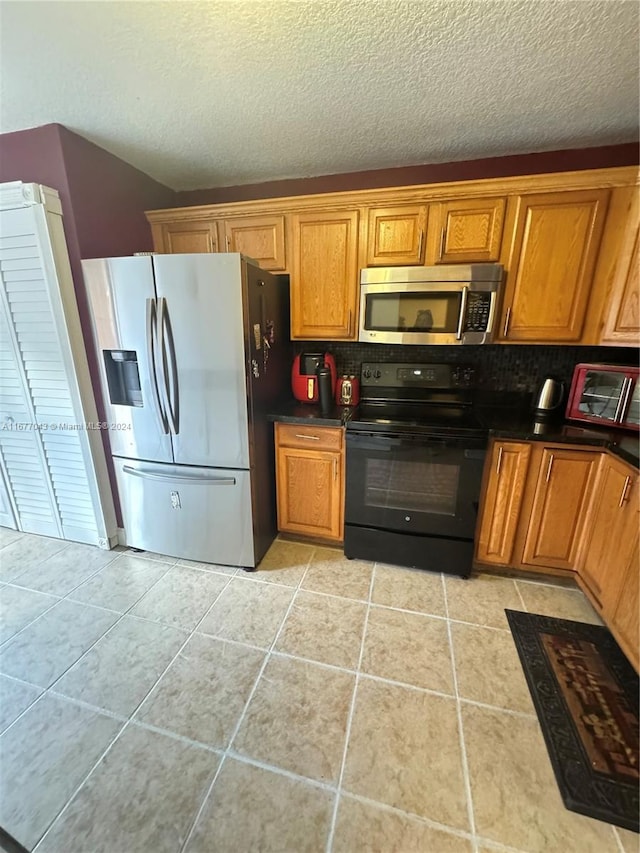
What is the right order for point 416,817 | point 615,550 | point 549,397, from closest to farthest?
point 416,817 → point 615,550 → point 549,397

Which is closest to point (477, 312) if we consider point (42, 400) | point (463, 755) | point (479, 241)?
point (479, 241)

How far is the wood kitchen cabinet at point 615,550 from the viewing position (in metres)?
1.48

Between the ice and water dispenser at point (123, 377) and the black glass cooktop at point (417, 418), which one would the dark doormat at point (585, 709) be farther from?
the ice and water dispenser at point (123, 377)

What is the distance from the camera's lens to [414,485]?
201cm

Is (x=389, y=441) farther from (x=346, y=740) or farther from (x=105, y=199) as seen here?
(x=105, y=199)

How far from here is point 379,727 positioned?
1303mm

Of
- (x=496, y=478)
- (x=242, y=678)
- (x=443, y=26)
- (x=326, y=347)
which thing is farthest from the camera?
(x=326, y=347)

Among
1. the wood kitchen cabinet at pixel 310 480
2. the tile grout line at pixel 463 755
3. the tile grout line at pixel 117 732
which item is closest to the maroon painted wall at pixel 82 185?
the tile grout line at pixel 117 732

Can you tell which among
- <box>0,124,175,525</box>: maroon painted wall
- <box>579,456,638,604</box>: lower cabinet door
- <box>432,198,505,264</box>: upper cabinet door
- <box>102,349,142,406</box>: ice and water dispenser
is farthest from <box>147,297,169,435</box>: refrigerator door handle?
<box>579,456,638,604</box>: lower cabinet door

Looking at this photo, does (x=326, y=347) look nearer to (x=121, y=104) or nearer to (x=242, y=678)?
(x=121, y=104)

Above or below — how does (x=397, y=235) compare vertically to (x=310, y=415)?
above

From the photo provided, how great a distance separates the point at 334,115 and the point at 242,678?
2.65 metres

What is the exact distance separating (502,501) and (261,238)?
2.17m

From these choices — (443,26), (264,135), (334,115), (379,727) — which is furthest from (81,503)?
(443,26)
